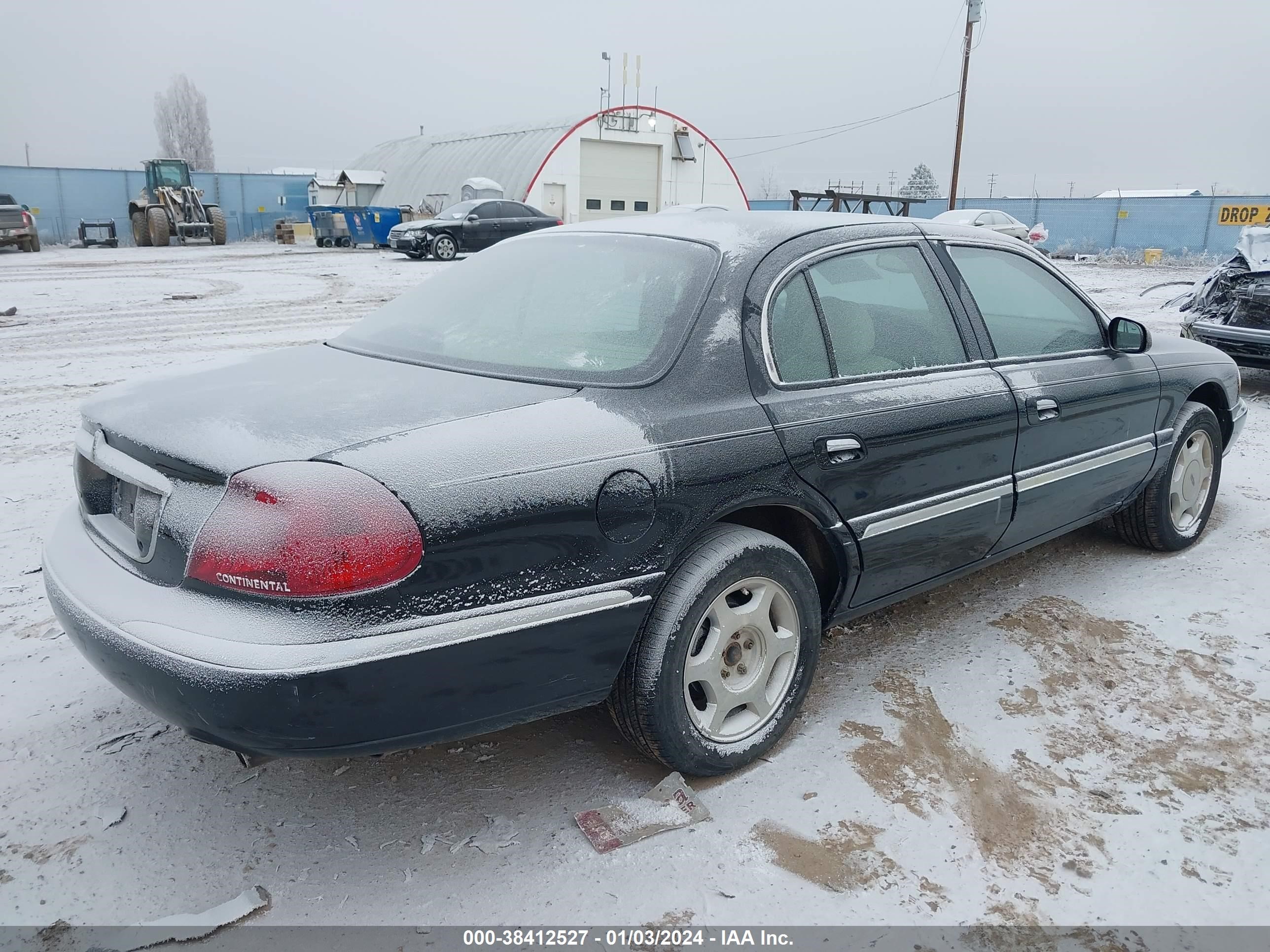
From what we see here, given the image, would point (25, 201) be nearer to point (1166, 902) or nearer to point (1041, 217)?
point (1041, 217)

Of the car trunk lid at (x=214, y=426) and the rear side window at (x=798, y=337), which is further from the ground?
the rear side window at (x=798, y=337)

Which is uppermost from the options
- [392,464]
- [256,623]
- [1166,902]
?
[392,464]

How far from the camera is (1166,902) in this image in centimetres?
230

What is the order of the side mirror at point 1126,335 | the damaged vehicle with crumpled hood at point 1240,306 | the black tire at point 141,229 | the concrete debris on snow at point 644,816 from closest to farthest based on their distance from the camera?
the concrete debris on snow at point 644,816 → the side mirror at point 1126,335 → the damaged vehicle with crumpled hood at point 1240,306 → the black tire at point 141,229

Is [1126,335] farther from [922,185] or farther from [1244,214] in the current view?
[922,185]

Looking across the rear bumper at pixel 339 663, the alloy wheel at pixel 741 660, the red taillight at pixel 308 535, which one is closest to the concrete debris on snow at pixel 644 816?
the alloy wheel at pixel 741 660

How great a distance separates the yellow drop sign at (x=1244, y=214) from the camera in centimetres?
2978

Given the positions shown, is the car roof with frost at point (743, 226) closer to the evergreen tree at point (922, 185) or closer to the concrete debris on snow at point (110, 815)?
the concrete debris on snow at point (110, 815)

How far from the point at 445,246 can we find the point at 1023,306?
20.2 m

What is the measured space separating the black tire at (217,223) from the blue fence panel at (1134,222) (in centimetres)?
1810

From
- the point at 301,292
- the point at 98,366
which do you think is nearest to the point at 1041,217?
the point at 301,292

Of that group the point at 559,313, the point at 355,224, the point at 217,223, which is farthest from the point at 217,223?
the point at 559,313

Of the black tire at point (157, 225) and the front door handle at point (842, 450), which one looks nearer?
the front door handle at point (842, 450)

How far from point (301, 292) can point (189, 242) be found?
73.3ft
